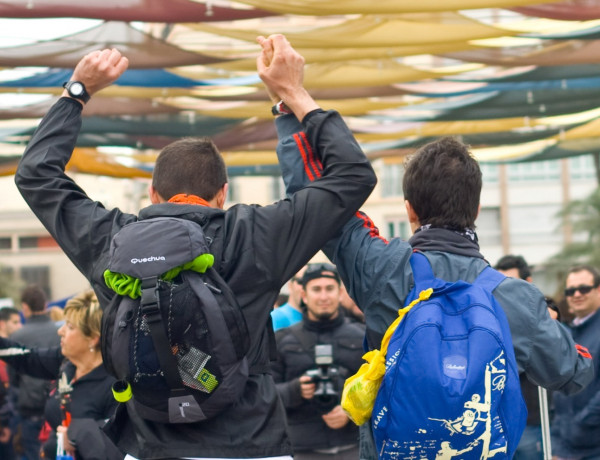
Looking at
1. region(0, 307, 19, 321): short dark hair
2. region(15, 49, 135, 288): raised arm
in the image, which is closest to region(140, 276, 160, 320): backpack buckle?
region(15, 49, 135, 288): raised arm

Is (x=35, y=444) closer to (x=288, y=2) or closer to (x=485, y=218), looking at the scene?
(x=288, y=2)

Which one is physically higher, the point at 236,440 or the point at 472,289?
→ the point at 472,289

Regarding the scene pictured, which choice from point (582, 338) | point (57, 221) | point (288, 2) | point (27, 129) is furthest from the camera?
point (27, 129)

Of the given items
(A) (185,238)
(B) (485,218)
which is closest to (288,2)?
(A) (185,238)

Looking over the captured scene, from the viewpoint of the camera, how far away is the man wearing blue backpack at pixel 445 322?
9.32ft

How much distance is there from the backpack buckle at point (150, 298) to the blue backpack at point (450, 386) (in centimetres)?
69

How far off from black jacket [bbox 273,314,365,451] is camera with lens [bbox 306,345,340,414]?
24 millimetres

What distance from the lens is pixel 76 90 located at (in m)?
3.49

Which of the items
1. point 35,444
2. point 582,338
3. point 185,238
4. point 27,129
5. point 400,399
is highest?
point 27,129

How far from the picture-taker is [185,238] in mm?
2980

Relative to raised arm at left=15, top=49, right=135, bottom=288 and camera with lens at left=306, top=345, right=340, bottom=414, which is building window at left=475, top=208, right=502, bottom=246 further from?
raised arm at left=15, top=49, right=135, bottom=288

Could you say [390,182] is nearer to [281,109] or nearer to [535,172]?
[535,172]

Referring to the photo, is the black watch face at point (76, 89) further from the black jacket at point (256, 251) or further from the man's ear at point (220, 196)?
the man's ear at point (220, 196)

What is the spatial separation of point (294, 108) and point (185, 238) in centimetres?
64
